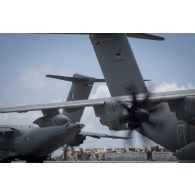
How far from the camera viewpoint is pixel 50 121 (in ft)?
62.1

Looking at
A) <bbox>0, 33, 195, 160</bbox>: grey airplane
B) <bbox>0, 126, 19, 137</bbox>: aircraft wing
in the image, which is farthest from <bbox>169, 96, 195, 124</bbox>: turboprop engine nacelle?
<bbox>0, 126, 19, 137</bbox>: aircraft wing

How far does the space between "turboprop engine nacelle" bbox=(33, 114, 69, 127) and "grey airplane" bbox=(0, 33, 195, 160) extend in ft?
14.4

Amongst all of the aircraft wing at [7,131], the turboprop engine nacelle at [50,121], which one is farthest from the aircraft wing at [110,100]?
the aircraft wing at [7,131]

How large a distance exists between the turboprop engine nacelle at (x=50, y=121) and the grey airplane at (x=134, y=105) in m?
4.40

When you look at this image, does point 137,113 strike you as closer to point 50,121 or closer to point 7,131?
point 50,121

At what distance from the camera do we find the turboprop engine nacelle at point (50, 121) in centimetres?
1850

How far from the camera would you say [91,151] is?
70.8 ft

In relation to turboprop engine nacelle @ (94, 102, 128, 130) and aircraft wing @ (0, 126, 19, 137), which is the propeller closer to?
turboprop engine nacelle @ (94, 102, 128, 130)

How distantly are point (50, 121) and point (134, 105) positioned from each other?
7.60 m

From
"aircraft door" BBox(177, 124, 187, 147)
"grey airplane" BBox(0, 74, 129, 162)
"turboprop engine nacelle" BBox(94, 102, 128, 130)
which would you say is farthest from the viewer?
"grey airplane" BBox(0, 74, 129, 162)

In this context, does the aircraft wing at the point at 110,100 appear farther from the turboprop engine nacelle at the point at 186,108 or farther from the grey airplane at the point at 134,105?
the turboprop engine nacelle at the point at 186,108

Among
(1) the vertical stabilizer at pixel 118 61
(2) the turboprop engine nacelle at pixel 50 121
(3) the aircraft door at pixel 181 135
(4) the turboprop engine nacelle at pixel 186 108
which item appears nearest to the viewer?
(4) the turboprop engine nacelle at pixel 186 108

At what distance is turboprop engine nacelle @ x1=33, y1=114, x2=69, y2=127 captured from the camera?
1850 cm

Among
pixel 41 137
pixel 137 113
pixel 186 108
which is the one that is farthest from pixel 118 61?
pixel 41 137
